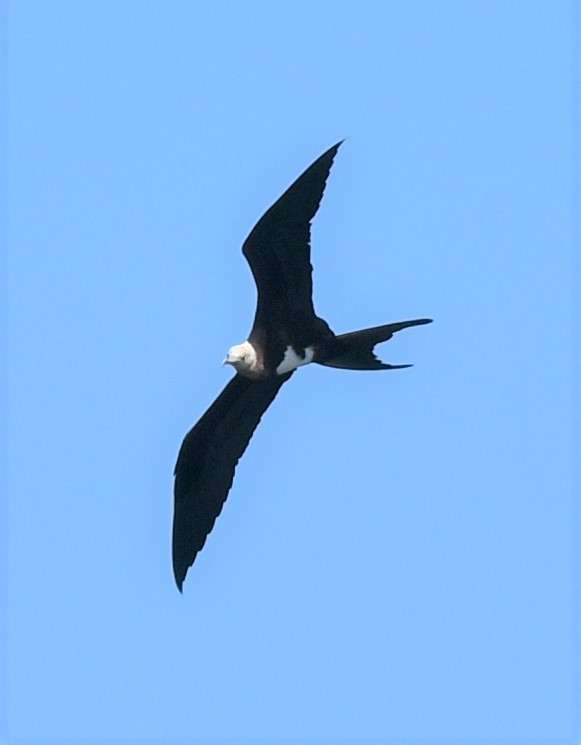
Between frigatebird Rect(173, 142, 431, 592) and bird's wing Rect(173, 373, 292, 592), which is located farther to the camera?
bird's wing Rect(173, 373, 292, 592)

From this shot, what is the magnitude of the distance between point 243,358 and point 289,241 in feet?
2.38

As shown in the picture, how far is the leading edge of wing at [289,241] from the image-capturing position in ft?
33.0

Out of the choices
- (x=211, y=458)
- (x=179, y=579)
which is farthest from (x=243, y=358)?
(x=179, y=579)

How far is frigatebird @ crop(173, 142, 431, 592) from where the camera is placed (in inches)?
401

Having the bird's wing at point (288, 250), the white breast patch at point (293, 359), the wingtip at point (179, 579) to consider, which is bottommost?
the wingtip at point (179, 579)

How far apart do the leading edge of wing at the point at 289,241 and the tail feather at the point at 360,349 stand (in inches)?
10.5

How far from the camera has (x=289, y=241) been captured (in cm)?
1025

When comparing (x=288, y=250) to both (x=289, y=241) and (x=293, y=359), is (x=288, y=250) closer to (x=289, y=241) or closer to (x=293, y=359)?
(x=289, y=241)

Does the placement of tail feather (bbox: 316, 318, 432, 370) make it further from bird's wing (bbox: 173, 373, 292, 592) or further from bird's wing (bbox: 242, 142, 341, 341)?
bird's wing (bbox: 173, 373, 292, 592)

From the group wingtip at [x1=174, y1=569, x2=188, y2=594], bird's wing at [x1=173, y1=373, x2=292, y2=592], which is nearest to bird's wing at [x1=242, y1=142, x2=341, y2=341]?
bird's wing at [x1=173, y1=373, x2=292, y2=592]

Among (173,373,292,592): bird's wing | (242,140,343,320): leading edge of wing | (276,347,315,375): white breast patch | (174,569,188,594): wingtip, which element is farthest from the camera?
(174,569,188,594): wingtip

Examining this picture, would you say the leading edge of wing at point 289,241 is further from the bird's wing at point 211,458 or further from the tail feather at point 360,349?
the bird's wing at point 211,458

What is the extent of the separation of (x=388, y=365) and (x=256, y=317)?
78 centimetres

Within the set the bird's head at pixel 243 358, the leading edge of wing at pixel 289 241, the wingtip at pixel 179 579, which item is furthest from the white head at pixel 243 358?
the wingtip at pixel 179 579
